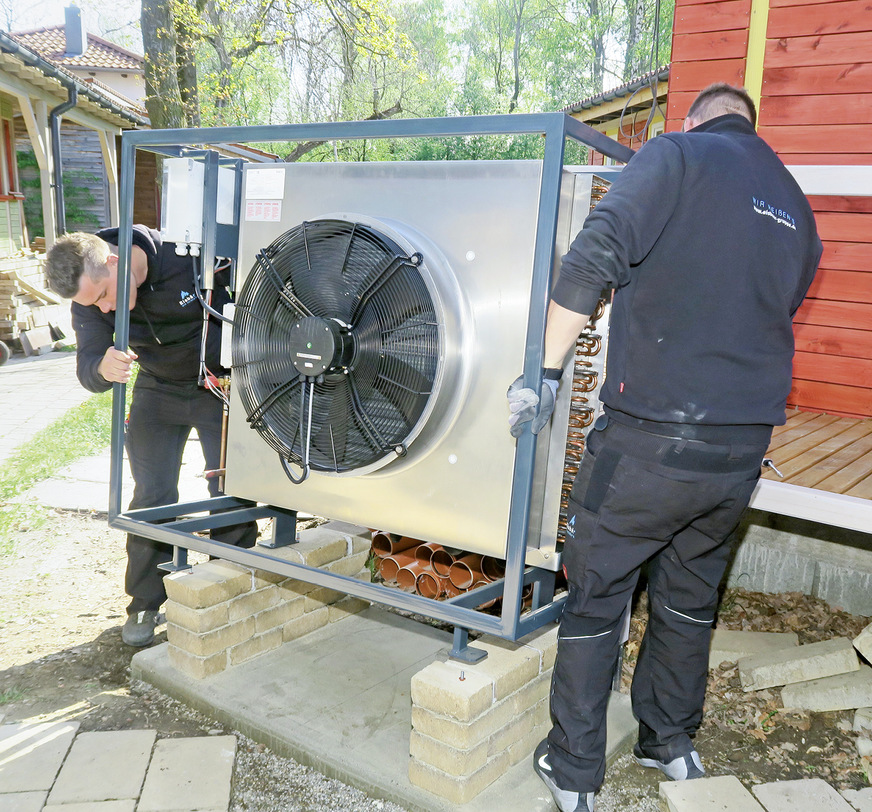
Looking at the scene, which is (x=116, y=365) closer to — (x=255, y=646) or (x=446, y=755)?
(x=255, y=646)

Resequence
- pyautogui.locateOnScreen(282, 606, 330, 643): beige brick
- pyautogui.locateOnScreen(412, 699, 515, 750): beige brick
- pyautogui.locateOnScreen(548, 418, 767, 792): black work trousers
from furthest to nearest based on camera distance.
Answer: pyautogui.locateOnScreen(282, 606, 330, 643): beige brick
pyautogui.locateOnScreen(412, 699, 515, 750): beige brick
pyautogui.locateOnScreen(548, 418, 767, 792): black work trousers

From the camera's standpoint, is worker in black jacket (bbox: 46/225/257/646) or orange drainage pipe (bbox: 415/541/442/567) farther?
orange drainage pipe (bbox: 415/541/442/567)

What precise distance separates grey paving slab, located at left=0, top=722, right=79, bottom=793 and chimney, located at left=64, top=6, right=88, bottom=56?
85.7 feet

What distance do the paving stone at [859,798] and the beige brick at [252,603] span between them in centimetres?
204

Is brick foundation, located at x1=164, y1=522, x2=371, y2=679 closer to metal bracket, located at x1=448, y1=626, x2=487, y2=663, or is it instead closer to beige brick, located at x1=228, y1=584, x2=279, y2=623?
beige brick, located at x1=228, y1=584, x2=279, y2=623

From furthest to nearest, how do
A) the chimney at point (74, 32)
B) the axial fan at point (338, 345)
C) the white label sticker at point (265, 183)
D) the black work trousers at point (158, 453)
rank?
1. the chimney at point (74, 32)
2. the black work trousers at point (158, 453)
3. the white label sticker at point (265, 183)
4. the axial fan at point (338, 345)

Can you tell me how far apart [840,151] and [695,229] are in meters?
2.51

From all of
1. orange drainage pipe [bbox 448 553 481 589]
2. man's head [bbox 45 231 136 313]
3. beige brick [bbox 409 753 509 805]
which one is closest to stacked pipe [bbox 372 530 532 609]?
orange drainage pipe [bbox 448 553 481 589]

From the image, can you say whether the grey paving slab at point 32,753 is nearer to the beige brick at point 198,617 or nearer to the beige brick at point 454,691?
the beige brick at point 198,617

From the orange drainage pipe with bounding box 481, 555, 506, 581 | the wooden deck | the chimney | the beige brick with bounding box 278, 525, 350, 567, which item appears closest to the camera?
the wooden deck

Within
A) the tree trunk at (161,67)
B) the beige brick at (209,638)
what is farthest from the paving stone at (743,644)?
the tree trunk at (161,67)

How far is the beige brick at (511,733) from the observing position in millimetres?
2363

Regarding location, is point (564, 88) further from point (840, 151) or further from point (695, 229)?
point (695, 229)

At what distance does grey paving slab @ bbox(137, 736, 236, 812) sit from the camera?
232 cm
